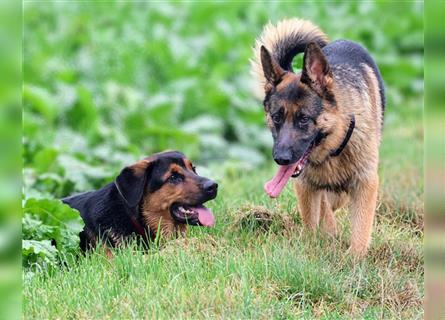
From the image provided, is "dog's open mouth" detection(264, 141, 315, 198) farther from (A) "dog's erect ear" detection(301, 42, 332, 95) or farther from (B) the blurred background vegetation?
(B) the blurred background vegetation

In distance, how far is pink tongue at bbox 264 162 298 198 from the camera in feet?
18.8

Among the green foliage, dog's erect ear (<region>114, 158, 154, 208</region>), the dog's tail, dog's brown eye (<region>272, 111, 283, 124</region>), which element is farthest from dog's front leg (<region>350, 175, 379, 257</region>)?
the green foliage

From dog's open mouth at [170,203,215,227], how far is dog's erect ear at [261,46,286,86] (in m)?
1.12

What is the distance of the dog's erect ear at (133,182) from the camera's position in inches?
254

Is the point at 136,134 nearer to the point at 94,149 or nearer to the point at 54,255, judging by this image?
the point at 94,149

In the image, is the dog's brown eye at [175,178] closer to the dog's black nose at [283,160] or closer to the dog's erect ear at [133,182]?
the dog's erect ear at [133,182]

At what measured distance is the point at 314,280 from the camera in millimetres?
5184

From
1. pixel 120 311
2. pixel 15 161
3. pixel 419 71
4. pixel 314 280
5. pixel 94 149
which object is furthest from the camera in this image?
pixel 419 71

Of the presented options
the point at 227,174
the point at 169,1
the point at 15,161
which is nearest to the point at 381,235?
the point at 15,161

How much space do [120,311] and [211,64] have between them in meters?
11.5

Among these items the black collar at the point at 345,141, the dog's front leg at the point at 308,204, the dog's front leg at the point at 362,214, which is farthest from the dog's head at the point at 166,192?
the dog's front leg at the point at 362,214

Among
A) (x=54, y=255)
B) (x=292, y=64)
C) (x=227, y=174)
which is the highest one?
(x=292, y=64)

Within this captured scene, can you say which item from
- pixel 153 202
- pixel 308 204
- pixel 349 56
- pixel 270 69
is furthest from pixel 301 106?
pixel 153 202

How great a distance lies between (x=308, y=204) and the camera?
6.28 metres
